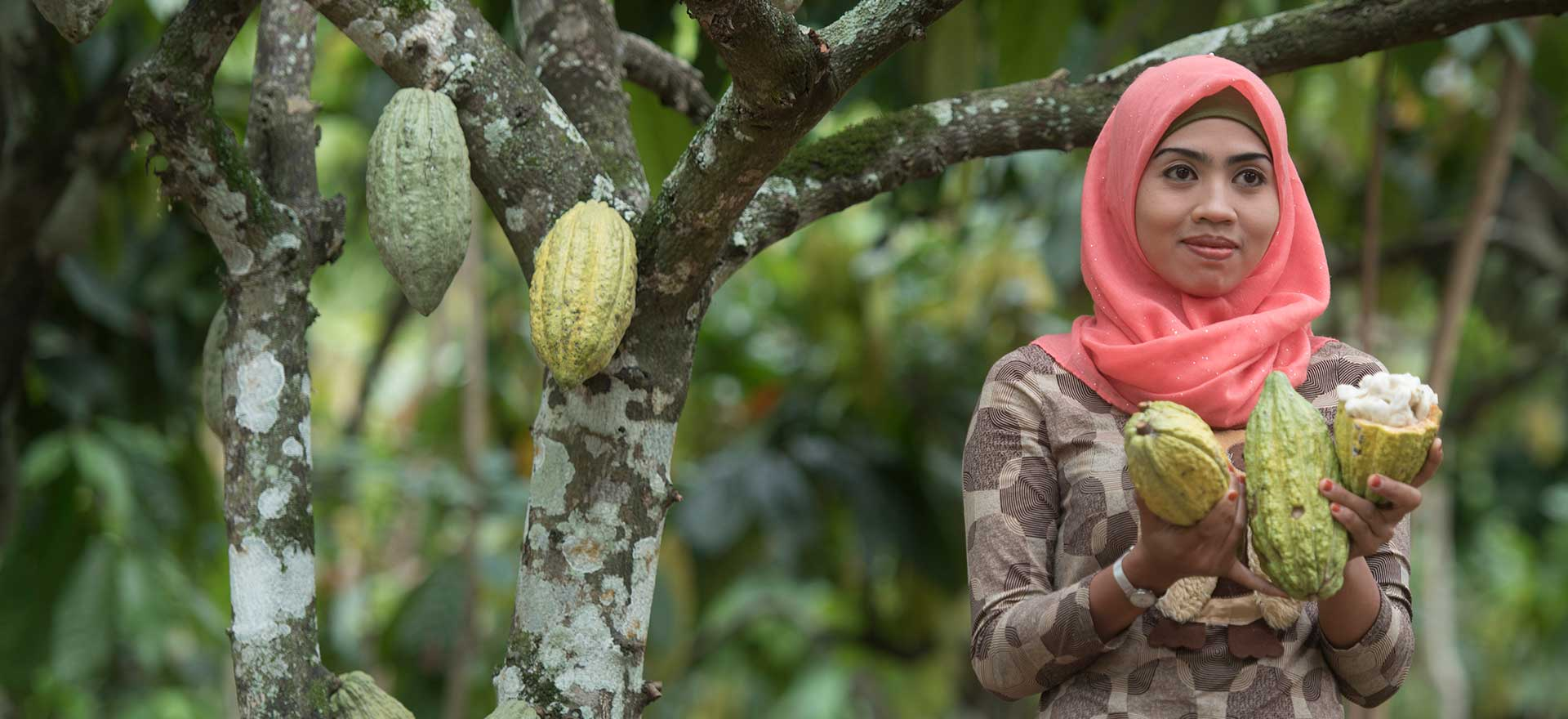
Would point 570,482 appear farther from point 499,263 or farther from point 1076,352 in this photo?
point 499,263

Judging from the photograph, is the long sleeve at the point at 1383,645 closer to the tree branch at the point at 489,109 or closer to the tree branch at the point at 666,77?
the tree branch at the point at 489,109

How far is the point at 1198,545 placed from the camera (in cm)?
108

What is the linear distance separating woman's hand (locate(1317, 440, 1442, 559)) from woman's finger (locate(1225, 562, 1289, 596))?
0.24 feet

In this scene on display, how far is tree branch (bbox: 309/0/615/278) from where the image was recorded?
143 cm

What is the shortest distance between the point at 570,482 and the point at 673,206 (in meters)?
0.27

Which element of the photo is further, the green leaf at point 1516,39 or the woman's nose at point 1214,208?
the green leaf at point 1516,39

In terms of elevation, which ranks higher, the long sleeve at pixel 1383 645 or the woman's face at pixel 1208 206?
the woman's face at pixel 1208 206

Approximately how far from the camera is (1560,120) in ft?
12.6

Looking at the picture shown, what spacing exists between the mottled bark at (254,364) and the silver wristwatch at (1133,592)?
0.69 meters

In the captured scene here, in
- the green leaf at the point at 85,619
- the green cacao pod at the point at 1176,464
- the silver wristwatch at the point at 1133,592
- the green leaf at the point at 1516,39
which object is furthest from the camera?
the green leaf at the point at 85,619

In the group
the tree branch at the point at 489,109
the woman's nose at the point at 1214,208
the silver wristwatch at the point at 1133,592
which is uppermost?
the tree branch at the point at 489,109

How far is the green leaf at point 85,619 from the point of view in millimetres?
2957

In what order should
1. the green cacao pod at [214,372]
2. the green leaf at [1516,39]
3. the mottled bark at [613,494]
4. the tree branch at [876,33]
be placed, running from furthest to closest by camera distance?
1. the green leaf at [1516,39]
2. the green cacao pod at [214,372]
3. the mottled bark at [613,494]
4. the tree branch at [876,33]

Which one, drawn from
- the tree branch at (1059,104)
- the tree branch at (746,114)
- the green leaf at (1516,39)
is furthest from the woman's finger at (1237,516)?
the green leaf at (1516,39)
